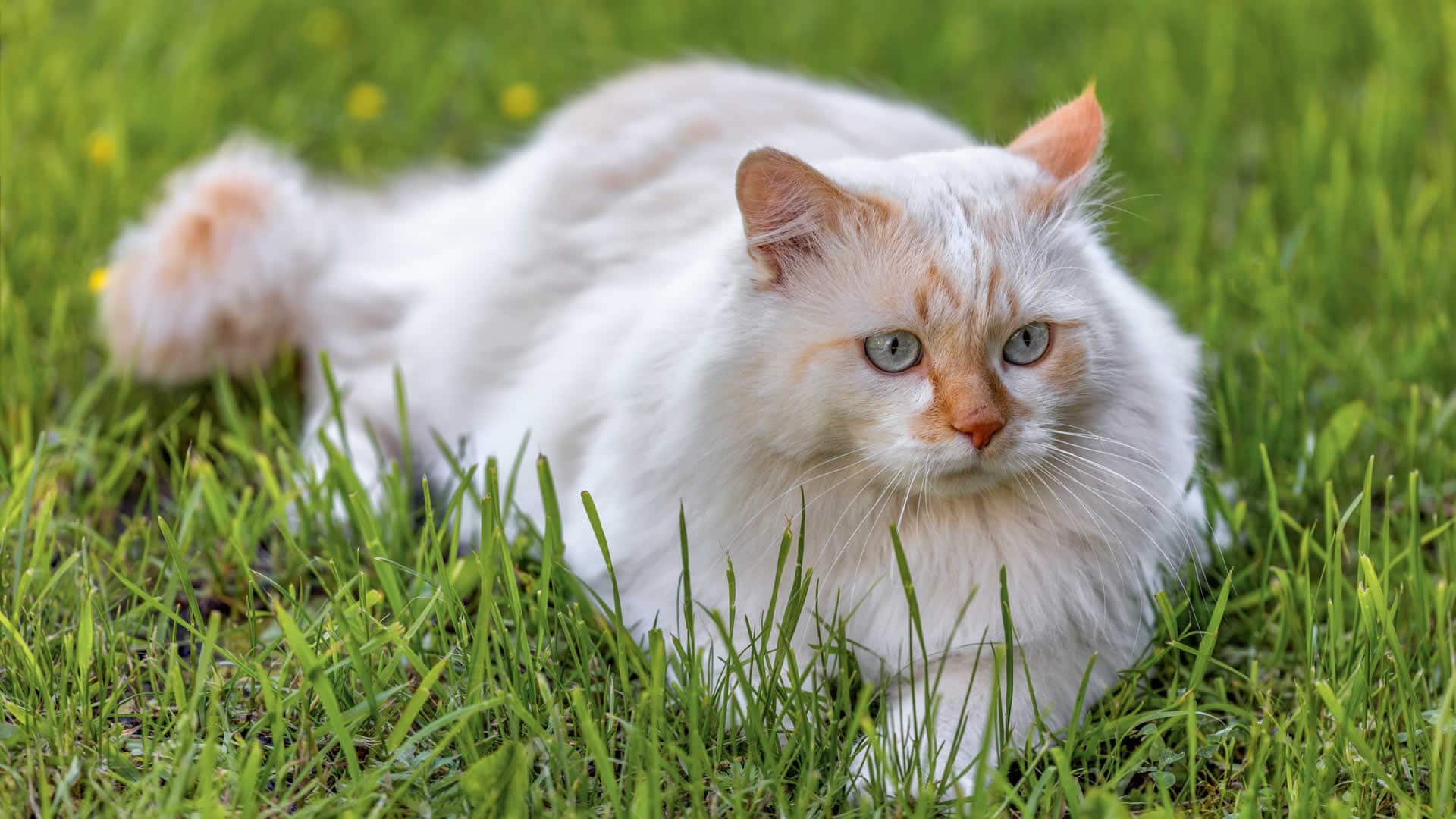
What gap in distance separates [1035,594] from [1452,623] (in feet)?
2.37

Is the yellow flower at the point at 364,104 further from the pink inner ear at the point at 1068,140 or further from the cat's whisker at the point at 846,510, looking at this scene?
the cat's whisker at the point at 846,510

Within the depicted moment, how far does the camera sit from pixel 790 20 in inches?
182

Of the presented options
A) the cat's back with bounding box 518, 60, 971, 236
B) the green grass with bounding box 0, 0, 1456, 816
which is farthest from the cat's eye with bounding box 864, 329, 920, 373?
the cat's back with bounding box 518, 60, 971, 236

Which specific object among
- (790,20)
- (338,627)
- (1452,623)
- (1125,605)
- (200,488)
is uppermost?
(790,20)

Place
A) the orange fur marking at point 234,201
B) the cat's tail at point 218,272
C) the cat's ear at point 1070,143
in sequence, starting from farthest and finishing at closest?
the orange fur marking at point 234,201, the cat's tail at point 218,272, the cat's ear at point 1070,143

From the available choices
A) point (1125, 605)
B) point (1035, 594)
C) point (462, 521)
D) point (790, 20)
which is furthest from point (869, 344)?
point (790, 20)

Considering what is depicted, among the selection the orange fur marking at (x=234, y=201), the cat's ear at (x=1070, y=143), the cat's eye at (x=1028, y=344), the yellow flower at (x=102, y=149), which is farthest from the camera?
the yellow flower at (x=102, y=149)

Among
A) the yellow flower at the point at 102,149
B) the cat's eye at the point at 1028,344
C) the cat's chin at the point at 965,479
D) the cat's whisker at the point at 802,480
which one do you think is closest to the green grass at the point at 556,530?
the yellow flower at the point at 102,149

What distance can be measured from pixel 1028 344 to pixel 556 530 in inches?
28.3

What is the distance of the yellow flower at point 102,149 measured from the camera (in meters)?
3.32

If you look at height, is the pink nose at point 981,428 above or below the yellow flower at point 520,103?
below

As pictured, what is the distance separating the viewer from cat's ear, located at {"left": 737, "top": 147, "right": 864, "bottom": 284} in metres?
1.67

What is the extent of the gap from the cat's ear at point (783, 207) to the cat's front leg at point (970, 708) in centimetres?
58

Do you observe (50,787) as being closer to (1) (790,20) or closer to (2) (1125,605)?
(2) (1125,605)
